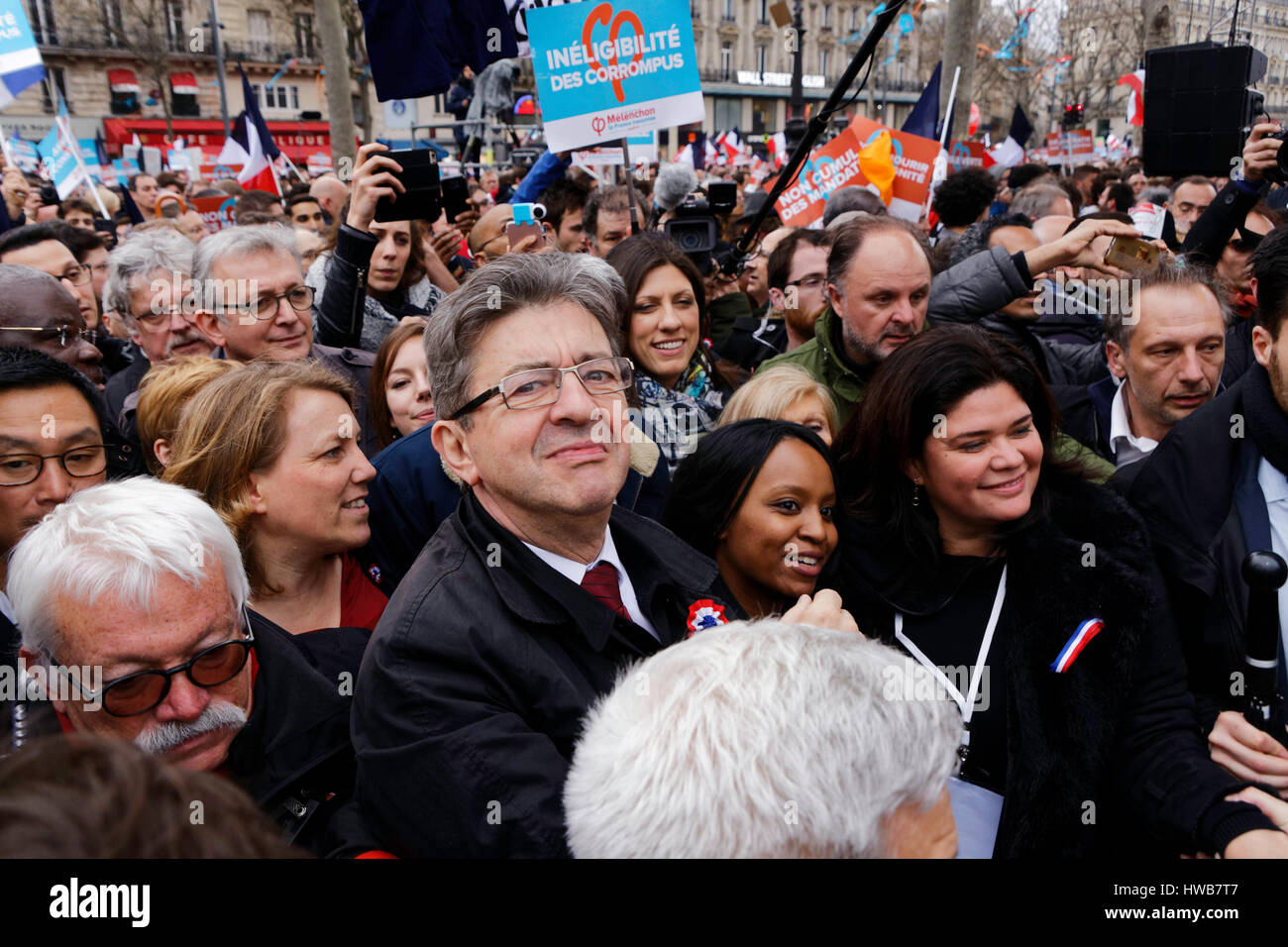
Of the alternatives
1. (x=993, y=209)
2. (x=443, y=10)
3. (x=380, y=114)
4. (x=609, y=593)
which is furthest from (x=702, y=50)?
(x=609, y=593)

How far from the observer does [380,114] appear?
5134cm

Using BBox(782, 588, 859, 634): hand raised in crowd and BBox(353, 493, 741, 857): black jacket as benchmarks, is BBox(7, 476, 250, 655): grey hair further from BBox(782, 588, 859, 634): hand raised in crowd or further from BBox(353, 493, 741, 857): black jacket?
BBox(782, 588, 859, 634): hand raised in crowd

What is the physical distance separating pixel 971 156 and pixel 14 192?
38.0ft

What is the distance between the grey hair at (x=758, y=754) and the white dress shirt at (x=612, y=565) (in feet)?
1.62

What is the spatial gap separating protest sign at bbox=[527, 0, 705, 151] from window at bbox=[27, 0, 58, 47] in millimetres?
48979

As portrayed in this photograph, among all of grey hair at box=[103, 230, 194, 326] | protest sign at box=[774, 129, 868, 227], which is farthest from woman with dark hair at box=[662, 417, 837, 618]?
protest sign at box=[774, 129, 868, 227]

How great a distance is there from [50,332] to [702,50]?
64738mm

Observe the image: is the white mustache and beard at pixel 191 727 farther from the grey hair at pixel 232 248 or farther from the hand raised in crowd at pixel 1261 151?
the hand raised in crowd at pixel 1261 151

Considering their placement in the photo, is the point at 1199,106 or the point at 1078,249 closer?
the point at 1078,249

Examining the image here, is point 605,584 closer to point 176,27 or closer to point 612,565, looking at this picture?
point 612,565

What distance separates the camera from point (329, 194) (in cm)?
905

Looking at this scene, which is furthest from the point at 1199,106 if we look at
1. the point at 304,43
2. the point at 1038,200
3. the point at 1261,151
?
the point at 304,43

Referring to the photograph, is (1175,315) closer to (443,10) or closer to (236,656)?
(236,656)

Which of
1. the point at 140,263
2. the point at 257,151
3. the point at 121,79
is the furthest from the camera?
the point at 121,79
